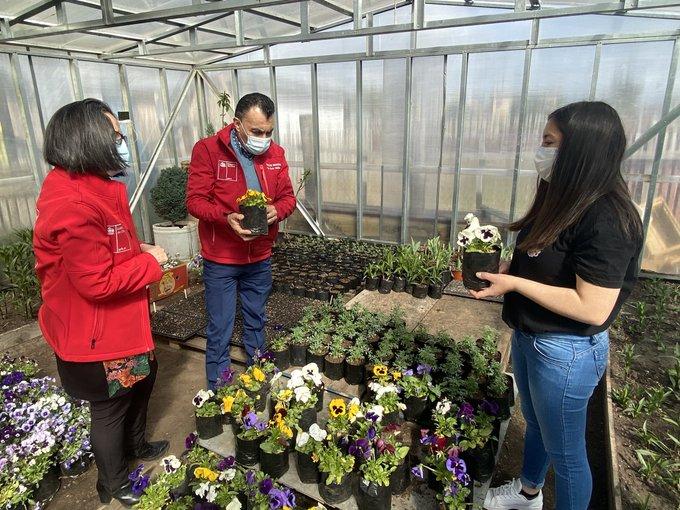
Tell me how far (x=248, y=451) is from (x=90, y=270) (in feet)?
3.68

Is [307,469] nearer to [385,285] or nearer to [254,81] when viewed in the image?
[385,285]

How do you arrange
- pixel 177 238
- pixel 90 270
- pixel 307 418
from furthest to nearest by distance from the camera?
pixel 177 238, pixel 307 418, pixel 90 270

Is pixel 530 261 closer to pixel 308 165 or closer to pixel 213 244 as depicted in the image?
pixel 213 244

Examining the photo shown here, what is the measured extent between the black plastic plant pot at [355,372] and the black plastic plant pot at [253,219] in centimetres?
109

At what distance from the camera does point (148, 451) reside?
2.28m

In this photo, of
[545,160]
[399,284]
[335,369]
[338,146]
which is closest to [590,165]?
[545,160]

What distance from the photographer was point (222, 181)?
241 centimetres

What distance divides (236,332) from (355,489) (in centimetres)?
200

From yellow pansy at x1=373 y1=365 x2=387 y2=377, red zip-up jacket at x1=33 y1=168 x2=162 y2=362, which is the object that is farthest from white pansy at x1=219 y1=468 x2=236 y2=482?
yellow pansy at x1=373 y1=365 x2=387 y2=377

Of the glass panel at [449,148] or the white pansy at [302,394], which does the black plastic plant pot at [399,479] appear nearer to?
the white pansy at [302,394]

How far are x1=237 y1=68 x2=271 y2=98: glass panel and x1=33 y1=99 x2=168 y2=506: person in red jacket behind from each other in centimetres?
515

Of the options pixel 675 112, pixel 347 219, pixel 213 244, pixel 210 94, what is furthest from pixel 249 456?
pixel 210 94

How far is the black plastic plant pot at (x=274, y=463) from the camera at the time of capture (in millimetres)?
1933

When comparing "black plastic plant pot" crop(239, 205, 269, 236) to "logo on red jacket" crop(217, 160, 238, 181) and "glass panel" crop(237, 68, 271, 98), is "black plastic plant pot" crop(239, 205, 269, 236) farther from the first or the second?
"glass panel" crop(237, 68, 271, 98)
